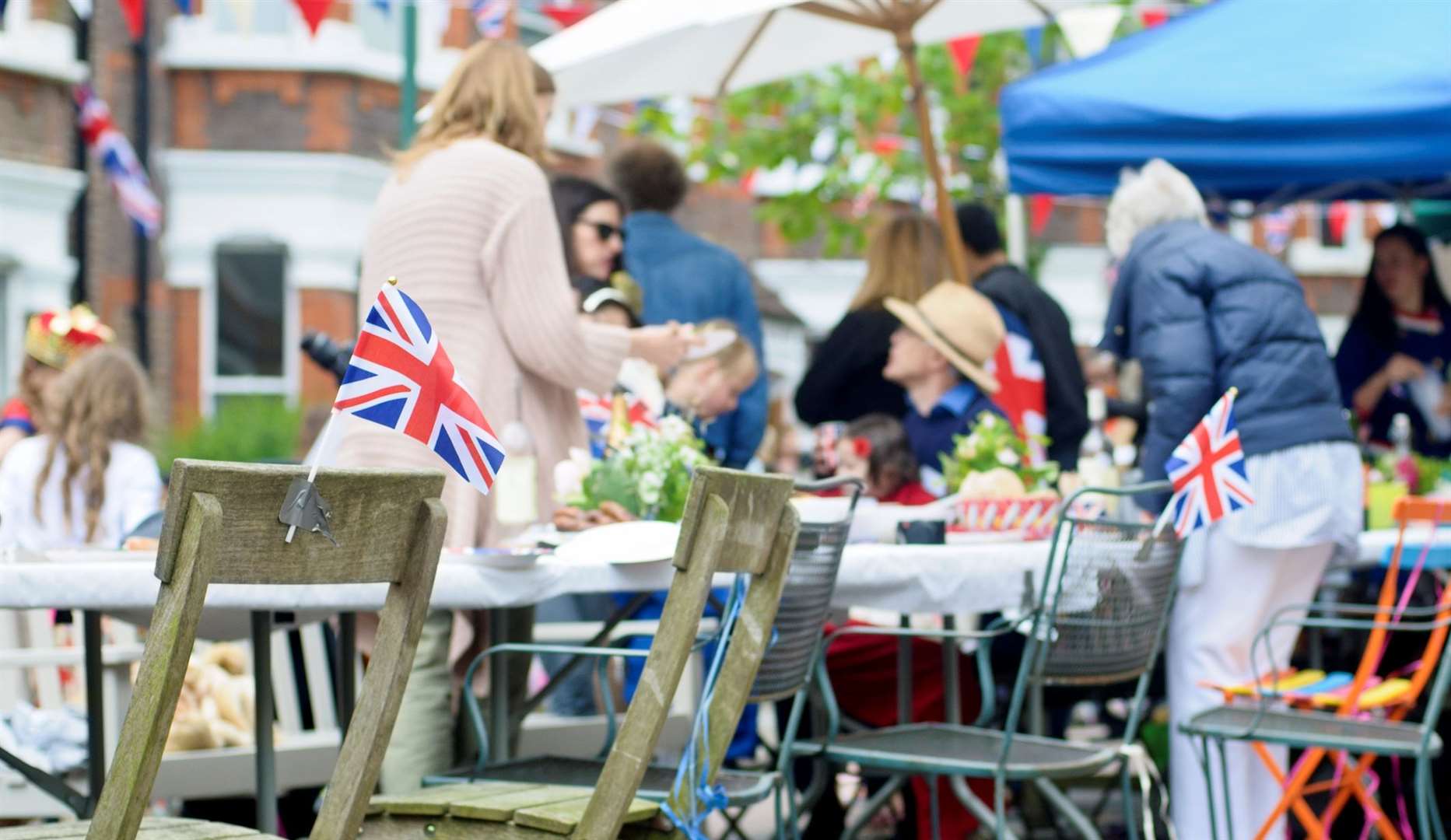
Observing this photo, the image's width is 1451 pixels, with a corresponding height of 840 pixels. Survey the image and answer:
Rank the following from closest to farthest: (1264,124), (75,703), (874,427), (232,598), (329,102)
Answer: (232,598), (75,703), (874,427), (1264,124), (329,102)

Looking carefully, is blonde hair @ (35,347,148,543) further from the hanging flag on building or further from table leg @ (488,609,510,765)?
the hanging flag on building

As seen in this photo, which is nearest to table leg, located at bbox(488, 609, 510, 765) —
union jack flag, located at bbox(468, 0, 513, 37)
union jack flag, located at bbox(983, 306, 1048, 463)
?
union jack flag, located at bbox(983, 306, 1048, 463)

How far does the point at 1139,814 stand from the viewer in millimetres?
7184

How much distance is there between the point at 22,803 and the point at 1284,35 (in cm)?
473

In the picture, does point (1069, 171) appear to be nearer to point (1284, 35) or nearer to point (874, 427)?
point (1284, 35)

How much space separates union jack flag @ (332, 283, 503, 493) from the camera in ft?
10.1

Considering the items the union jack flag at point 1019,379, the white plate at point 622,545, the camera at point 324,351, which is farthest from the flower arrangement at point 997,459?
the camera at point 324,351

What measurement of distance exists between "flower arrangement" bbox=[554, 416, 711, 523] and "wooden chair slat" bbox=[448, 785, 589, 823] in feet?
3.26

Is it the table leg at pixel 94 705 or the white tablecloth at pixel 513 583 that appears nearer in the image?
the white tablecloth at pixel 513 583

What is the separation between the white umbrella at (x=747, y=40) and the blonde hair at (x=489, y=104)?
1723mm

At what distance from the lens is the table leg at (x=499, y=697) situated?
175 inches

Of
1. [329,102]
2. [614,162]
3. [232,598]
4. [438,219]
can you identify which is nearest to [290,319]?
[329,102]

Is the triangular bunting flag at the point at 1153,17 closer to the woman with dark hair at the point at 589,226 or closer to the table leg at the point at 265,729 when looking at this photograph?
the woman with dark hair at the point at 589,226

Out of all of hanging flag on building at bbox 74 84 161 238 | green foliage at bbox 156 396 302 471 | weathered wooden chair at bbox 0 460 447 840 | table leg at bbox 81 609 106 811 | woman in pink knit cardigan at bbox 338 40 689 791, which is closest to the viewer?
weathered wooden chair at bbox 0 460 447 840
